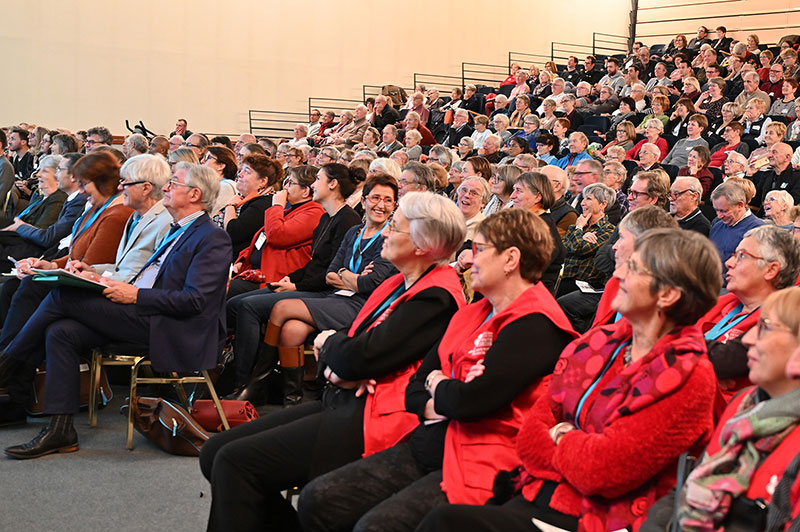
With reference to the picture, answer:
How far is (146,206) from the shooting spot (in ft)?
12.5

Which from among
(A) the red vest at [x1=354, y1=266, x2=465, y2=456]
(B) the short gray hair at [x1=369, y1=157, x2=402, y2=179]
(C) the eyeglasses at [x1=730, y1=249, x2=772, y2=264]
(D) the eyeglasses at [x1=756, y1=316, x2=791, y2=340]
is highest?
(B) the short gray hair at [x1=369, y1=157, x2=402, y2=179]

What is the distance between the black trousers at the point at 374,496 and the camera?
74.0 inches

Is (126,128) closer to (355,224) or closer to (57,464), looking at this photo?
(355,224)

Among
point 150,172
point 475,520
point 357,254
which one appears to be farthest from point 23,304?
point 475,520

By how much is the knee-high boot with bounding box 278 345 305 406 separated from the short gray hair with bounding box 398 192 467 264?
1.64 meters

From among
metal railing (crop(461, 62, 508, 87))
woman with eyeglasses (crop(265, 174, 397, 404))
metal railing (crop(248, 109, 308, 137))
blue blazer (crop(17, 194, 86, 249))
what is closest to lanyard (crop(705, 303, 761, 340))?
woman with eyeglasses (crop(265, 174, 397, 404))

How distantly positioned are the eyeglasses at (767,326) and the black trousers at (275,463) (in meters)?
1.10

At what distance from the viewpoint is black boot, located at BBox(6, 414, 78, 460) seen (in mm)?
3205

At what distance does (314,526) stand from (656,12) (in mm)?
16833

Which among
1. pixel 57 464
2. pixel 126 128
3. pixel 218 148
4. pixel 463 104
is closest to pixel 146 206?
pixel 57 464

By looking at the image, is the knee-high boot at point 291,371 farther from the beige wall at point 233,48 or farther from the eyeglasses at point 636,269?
the beige wall at point 233,48

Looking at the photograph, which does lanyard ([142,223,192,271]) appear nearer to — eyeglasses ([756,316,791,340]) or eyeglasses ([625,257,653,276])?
eyeglasses ([625,257,653,276])

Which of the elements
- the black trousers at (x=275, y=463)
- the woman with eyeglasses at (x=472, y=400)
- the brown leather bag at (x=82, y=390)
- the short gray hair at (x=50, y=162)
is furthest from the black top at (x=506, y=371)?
the short gray hair at (x=50, y=162)

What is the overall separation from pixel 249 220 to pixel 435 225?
2630 millimetres
